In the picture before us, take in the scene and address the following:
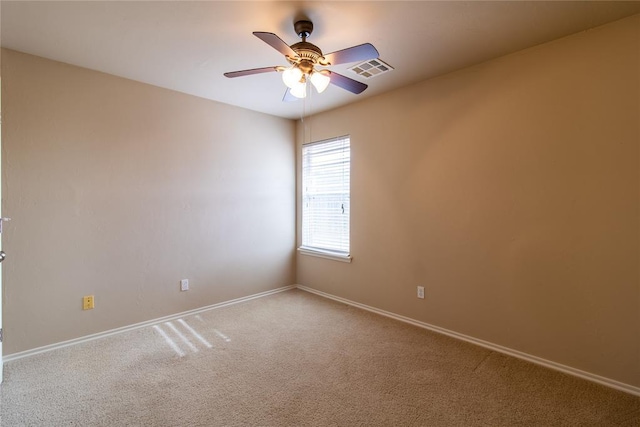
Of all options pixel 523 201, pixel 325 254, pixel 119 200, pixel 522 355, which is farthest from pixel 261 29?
pixel 522 355

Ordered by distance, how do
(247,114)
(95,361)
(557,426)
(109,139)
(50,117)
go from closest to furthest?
(557,426) < (95,361) < (50,117) < (109,139) < (247,114)

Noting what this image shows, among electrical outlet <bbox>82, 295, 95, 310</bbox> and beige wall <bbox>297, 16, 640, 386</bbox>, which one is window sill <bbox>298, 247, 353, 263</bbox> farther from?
electrical outlet <bbox>82, 295, 95, 310</bbox>

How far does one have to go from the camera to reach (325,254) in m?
3.99

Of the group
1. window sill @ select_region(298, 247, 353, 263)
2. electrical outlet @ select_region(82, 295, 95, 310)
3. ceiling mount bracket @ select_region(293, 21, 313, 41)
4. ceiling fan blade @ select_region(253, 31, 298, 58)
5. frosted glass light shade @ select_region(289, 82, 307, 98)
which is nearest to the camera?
ceiling fan blade @ select_region(253, 31, 298, 58)

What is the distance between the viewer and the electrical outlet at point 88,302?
8.97ft

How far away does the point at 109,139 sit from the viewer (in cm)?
285

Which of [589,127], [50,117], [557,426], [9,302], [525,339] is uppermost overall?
[50,117]

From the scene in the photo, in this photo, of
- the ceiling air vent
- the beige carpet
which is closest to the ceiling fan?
the ceiling air vent

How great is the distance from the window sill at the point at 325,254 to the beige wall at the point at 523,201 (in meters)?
0.37

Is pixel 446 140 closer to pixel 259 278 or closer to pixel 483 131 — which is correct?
pixel 483 131

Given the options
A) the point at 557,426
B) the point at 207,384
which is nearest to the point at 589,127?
the point at 557,426

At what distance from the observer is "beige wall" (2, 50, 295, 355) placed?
2.46 meters

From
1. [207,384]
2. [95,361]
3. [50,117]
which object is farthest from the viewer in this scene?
[50,117]

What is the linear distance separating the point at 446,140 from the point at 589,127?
3.32 ft
